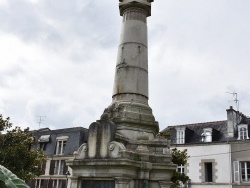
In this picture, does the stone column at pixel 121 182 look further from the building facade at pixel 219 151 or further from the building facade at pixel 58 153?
the building facade at pixel 58 153

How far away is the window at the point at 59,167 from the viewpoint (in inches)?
1337

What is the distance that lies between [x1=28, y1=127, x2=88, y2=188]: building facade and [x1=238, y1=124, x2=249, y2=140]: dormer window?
50.0ft

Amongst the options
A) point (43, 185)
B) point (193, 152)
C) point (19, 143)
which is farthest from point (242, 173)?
point (43, 185)

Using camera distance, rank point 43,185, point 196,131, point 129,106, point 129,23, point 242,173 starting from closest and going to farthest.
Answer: point 129,106 < point 129,23 < point 242,173 < point 196,131 < point 43,185

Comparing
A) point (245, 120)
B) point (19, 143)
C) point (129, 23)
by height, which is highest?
point (245, 120)

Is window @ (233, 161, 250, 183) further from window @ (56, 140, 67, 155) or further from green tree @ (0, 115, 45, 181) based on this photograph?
window @ (56, 140, 67, 155)

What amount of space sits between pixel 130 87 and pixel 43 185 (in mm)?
29941

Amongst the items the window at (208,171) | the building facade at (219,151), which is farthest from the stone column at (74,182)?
the window at (208,171)

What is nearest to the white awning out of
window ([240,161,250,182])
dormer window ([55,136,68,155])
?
dormer window ([55,136,68,155])

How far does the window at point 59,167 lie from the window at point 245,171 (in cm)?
1766

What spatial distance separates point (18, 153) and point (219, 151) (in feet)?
56.9

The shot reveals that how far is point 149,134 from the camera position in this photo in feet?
24.7

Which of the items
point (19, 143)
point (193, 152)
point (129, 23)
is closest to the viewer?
point (129, 23)

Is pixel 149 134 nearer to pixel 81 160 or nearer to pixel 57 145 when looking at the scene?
pixel 81 160
